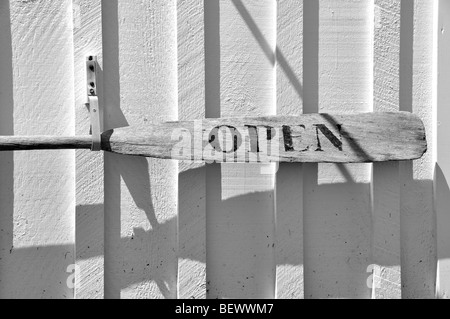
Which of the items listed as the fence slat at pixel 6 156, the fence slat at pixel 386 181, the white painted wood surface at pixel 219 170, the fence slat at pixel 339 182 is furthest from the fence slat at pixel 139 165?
the fence slat at pixel 386 181

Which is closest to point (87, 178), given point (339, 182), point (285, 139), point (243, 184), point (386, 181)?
point (243, 184)

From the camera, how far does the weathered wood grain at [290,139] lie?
130 centimetres

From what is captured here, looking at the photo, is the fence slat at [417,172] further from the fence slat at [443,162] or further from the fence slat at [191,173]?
the fence slat at [191,173]

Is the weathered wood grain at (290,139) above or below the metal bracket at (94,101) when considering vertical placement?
A: below

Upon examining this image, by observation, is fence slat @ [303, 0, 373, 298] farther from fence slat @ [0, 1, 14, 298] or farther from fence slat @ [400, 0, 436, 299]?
fence slat @ [0, 1, 14, 298]

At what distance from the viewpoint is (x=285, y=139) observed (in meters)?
1.32

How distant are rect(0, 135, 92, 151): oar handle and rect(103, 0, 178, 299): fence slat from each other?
0.36 feet

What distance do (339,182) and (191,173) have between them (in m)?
0.41

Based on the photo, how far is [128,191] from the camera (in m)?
1.34

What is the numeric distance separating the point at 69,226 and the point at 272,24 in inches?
30.4

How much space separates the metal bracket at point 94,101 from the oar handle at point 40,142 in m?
0.03

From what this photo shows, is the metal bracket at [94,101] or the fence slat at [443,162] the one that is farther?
the fence slat at [443,162]

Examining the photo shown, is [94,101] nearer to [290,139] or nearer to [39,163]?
[39,163]
